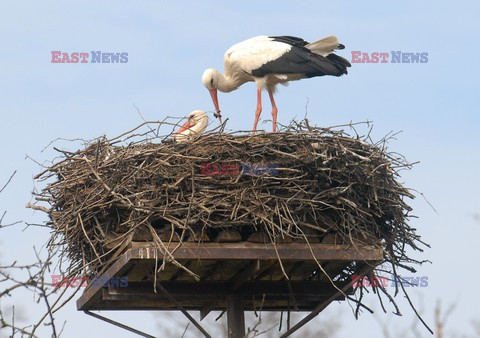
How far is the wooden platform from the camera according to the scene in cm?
845

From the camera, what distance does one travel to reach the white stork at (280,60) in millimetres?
11359

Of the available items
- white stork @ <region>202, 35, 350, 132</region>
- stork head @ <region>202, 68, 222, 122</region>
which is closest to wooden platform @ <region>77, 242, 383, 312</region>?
white stork @ <region>202, 35, 350, 132</region>

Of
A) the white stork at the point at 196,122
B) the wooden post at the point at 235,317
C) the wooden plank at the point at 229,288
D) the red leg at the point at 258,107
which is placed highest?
the red leg at the point at 258,107

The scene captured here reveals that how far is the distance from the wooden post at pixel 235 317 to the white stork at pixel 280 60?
264 cm

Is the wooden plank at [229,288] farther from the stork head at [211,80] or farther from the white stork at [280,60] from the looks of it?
the stork head at [211,80]

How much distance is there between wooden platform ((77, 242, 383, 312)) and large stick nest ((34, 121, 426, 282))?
155 mm

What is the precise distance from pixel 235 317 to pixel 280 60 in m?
3.28

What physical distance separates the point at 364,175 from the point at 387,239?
0.57m

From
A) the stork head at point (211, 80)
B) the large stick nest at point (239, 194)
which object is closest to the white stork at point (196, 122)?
the stork head at point (211, 80)

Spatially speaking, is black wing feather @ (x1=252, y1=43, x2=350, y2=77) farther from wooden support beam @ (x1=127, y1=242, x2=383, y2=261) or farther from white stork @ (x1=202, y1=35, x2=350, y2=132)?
wooden support beam @ (x1=127, y1=242, x2=383, y2=261)

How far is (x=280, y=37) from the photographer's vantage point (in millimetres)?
11672

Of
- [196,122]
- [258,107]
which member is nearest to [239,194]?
[196,122]

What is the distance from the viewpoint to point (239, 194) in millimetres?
8680

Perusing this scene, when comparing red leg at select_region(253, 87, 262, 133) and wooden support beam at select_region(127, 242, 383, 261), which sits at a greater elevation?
red leg at select_region(253, 87, 262, 133)
